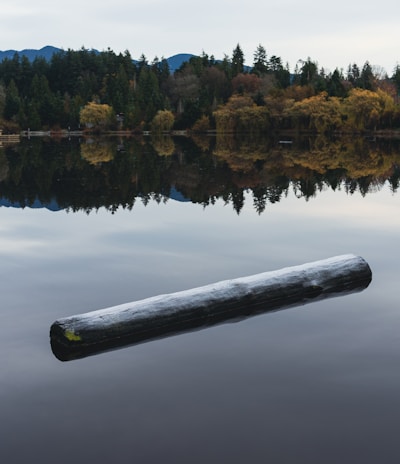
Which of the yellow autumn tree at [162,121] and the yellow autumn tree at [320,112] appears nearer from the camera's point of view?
the yellow autumn tree at [320,112]

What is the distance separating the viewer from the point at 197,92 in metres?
140

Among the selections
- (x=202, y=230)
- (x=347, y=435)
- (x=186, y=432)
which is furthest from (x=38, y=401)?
(x=202, y=230)

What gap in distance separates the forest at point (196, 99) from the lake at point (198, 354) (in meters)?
72.9

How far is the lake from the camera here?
22.1 ft

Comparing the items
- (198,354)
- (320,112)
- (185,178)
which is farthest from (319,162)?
(320,112)

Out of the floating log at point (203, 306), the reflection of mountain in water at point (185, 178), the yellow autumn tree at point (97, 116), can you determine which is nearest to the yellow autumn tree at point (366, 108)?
the reflection of mountain in water at point (185, 178)

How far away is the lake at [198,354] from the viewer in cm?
673

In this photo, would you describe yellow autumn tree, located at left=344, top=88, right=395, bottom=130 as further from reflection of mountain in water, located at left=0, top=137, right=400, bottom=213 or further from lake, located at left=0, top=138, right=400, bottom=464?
lake, located at left=0, top=138, right=400, bottom=464

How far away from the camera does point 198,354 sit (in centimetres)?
925

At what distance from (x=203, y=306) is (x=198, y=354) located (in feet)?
4.33

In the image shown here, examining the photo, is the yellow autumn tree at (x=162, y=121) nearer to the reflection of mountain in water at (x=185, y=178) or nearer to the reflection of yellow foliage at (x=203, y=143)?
the reflection of yellow foliage at (x=203, y=143)

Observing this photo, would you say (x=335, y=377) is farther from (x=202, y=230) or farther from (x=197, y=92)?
(x=197, y=92)

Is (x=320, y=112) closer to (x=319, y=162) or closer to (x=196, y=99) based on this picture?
(x=196, y=99)

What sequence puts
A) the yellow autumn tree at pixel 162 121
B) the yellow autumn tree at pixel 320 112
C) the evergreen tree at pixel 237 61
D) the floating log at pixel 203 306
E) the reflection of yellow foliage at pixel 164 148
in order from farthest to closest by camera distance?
the evergreen tree at pixel 237 61
the yellow autumn tree at pixel 162 121
the yellow autumn tree at pixel 320 112
the reflection of yellow foliage at pixel 164 148
the floating log at pixel 203 306
